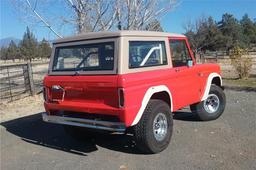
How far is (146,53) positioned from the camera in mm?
6258

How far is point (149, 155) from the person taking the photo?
19.3 ft

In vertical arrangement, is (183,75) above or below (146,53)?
below

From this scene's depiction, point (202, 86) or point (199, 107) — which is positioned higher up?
point (202, 86)

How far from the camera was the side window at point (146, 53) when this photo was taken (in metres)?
5.88

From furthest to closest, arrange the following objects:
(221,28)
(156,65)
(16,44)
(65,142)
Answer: (16,44) → (221,28) → (65,142) → (156,65)

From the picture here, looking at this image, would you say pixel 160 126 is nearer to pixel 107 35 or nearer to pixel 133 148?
pixel 133 148

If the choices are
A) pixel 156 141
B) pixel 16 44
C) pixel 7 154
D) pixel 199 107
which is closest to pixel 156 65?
pixel 156 141

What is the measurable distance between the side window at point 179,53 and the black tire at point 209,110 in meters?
1.23

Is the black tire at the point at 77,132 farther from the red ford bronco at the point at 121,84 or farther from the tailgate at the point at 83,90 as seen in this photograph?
the tailgate at the point at 83,90

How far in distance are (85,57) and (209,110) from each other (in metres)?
3.46

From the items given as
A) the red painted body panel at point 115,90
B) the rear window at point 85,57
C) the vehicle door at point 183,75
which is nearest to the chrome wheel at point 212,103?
the vehicle door at point 183,75

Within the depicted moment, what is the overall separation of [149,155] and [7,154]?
2.56 meters

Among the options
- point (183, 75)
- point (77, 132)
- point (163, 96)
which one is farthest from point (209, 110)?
point (77, 132)

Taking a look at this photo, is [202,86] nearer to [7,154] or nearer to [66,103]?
[66,103]
